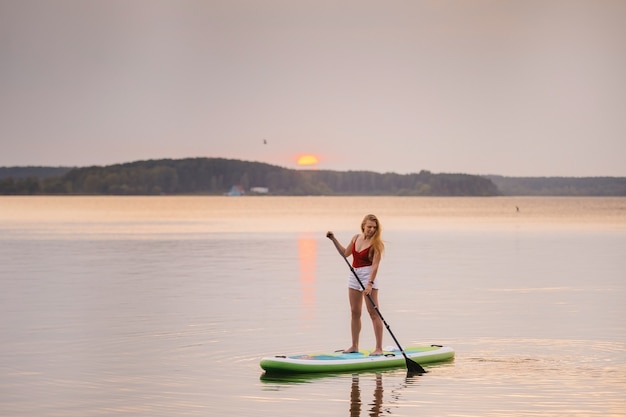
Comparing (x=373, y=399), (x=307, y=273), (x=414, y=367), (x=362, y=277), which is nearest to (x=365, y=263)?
(x=362, y=277)

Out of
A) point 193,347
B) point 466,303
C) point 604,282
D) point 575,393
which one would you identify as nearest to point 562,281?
point 604,282

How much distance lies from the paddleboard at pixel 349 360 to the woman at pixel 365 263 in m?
0.20

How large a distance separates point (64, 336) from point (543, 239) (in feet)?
140

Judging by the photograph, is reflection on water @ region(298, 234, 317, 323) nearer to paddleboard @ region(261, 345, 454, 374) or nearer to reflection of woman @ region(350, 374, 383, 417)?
paddleboard @ region(261, 345, 454, 374)

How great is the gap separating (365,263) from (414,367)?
1475 millimetres

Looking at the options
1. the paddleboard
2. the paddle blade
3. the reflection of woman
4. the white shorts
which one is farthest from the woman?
the reflection of woman

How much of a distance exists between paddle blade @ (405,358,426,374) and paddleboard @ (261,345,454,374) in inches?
13.8

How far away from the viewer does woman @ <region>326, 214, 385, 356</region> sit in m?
15.6

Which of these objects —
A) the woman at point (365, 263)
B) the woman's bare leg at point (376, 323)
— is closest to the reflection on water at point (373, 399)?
the woman's bare leg at point (376, 323)

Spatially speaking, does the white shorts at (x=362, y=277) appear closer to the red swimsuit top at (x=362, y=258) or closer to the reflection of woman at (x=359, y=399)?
the red swimsuit top at (x=362, y=258)

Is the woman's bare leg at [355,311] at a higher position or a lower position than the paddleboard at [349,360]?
higher

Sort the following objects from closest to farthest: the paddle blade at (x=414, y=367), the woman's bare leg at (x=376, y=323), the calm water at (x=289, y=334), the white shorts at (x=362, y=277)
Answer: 1. the calm water at (x=289, y=334)
2. the paddle blade at (x=414, y=367)
3. the white shorts at (x=362, y=277)
4. the woman's bare leg at (x=376, y=323)

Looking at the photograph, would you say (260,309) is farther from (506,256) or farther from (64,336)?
(506,256)

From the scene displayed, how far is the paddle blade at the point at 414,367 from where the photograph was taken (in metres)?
15.6
